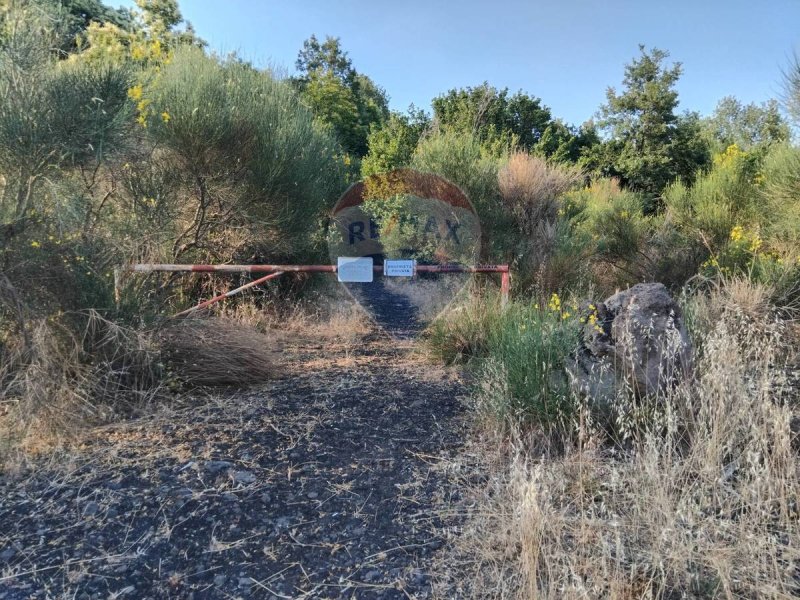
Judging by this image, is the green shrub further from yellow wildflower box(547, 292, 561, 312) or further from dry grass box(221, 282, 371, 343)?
dry grass box(221, 282, 371, 343)

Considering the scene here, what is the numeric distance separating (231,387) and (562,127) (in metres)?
17.5

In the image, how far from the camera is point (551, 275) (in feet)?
21.6

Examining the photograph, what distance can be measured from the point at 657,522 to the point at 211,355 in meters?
3.38

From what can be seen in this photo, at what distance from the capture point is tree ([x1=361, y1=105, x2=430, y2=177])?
32.3 ft

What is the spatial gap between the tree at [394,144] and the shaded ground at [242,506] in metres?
6.52

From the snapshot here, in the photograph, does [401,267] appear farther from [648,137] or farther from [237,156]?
[648,137]

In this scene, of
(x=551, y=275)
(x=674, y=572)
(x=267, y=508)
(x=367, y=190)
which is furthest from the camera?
(x=367, y=190)

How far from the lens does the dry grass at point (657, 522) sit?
77.3 inches

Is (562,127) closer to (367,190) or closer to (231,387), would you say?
(367,190)

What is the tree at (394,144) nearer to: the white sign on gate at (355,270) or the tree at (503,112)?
the tree at (503,112)

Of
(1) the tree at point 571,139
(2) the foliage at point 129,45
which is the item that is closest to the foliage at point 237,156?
(2) the foliage at point 129,45

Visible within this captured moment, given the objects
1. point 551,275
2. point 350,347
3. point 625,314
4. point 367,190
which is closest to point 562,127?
point 367,190

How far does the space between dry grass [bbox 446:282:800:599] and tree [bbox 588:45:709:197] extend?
1646 centimetres

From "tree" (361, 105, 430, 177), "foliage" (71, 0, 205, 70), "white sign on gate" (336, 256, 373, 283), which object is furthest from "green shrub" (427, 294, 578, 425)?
"tree" (361, 105, 430, 177)
